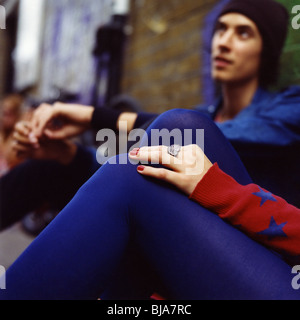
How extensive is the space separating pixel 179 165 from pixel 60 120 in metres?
0.58

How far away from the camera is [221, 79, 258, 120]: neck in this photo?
49.6 inches

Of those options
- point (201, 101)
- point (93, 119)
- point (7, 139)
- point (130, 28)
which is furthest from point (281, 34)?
point (7, 139)

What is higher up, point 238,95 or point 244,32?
point 244,32

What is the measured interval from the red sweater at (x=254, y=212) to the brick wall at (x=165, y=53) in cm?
146

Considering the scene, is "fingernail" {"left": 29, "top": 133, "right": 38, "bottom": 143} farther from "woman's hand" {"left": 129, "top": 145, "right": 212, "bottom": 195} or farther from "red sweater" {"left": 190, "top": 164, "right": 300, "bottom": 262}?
"red sweater" {"left": 190, "top": 164, "right": 300, "bottom": 262}

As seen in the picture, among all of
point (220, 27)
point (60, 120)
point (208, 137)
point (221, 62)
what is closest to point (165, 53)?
point (220, 27)

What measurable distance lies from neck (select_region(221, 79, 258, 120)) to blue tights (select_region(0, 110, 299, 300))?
745mm

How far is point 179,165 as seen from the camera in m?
0.62

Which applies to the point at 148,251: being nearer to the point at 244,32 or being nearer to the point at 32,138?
the point at 32,138

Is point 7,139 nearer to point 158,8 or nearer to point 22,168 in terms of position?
point 158,8

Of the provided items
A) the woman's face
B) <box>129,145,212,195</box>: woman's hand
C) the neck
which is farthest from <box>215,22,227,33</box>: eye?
<box>129,145,212,195</box>: woman's hand

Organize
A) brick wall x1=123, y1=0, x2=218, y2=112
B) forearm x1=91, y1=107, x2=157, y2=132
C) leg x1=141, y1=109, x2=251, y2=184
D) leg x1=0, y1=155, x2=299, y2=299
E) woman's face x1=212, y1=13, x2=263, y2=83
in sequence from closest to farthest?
leg x1=0, y1=155, x2=299, y2=299, leg x1=141, y1=109, x2=251, y2=184, forearm x1=91, y1=107, x2=157, y2=132, woman's face x1=212, y1=13, x2=263, y2=83, brick wall x1=123, y1=0, x2=218, y2=112
